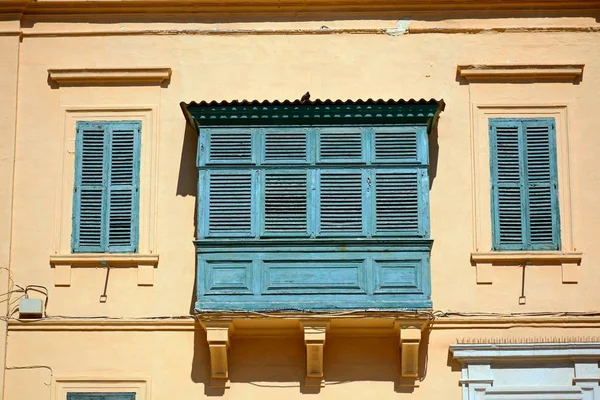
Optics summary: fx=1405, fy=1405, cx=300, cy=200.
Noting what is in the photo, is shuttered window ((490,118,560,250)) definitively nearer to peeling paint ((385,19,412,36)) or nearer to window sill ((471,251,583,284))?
window sill ((471,251,583,284))

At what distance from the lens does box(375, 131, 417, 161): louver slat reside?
16.3 m

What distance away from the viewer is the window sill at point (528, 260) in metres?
16.2

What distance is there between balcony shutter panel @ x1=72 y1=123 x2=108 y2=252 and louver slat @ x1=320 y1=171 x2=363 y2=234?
8.70ft

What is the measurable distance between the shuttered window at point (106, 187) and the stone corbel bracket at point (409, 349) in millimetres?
3324

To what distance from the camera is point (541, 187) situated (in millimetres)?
16531

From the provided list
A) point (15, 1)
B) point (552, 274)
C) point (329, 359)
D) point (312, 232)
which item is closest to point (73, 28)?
point (15, 1)

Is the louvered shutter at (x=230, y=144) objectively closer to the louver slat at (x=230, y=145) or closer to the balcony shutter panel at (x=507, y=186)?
the louver slat at (x=230, y=145)

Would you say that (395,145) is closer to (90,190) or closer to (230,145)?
(230,145)

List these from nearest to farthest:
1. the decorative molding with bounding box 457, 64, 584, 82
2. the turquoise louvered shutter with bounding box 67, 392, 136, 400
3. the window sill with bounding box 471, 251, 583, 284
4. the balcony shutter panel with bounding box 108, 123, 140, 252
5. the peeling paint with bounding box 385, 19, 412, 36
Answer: the turquoise louvered shutter with bounding box 67, 392, 136, 400, the window sill with bounding box 471, 251, 583, 284, the balcony shutter panel with bounding box 108, 123, 140, 252, the decorative molding with bounding box 457, 64, 584, 82, the peeling paint with bounding box 385, 19, 412, 36

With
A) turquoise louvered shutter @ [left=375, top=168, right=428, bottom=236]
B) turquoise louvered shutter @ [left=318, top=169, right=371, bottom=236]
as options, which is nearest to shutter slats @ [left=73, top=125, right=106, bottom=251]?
turquoise louvered shutter @ [left=318, top=169, right=371, bottom=236]

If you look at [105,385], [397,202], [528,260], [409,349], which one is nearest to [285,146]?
[397,202]

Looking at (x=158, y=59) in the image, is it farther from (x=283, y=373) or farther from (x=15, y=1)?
(x=283, y=373)

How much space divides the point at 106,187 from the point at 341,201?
111 inches

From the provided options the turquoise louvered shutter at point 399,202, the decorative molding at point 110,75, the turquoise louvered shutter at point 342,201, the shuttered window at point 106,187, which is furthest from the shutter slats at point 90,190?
the turquoise louvered shutter at point 399,202
